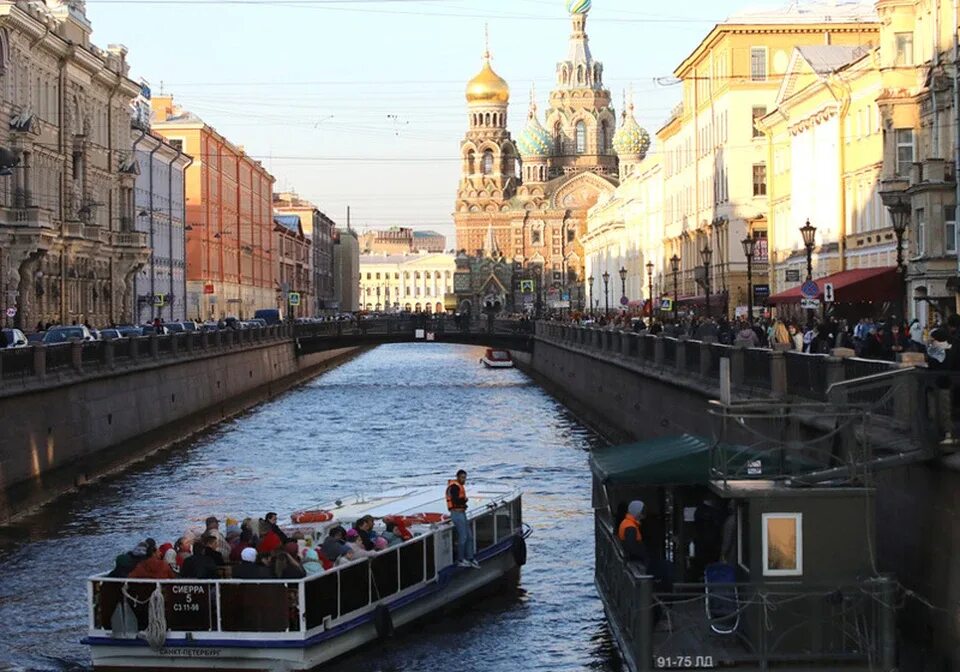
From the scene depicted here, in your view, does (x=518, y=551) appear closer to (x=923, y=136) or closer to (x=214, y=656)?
(x=214, y=656)

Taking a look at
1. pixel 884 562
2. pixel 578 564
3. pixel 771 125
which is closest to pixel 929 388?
pixel 884 562

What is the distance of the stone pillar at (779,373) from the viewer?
2819cm

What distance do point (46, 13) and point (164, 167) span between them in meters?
31.6

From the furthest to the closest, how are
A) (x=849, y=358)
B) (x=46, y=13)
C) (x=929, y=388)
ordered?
(x=46, y=13), (x=849, y=358), (x=929, y=388)

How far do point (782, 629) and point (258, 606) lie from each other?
704cm

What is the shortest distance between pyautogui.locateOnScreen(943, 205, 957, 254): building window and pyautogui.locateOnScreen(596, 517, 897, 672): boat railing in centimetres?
3180

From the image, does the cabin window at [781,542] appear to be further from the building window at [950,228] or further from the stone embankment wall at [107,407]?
the building window at [950,228]

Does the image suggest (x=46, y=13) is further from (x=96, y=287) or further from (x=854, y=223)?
(x=854, y=223)

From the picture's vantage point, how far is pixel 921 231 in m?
48.4

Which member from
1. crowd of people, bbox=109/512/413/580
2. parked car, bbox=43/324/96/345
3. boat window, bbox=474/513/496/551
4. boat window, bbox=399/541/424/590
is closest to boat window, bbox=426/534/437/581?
boat window, bbox=399/541/424/590

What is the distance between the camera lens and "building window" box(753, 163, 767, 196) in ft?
277

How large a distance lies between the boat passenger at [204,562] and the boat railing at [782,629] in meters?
6.16

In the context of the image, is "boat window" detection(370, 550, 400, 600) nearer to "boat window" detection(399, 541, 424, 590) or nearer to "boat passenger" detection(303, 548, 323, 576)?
"boat window" detection(399, 541, 424, 590)

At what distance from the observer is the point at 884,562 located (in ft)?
66.0
